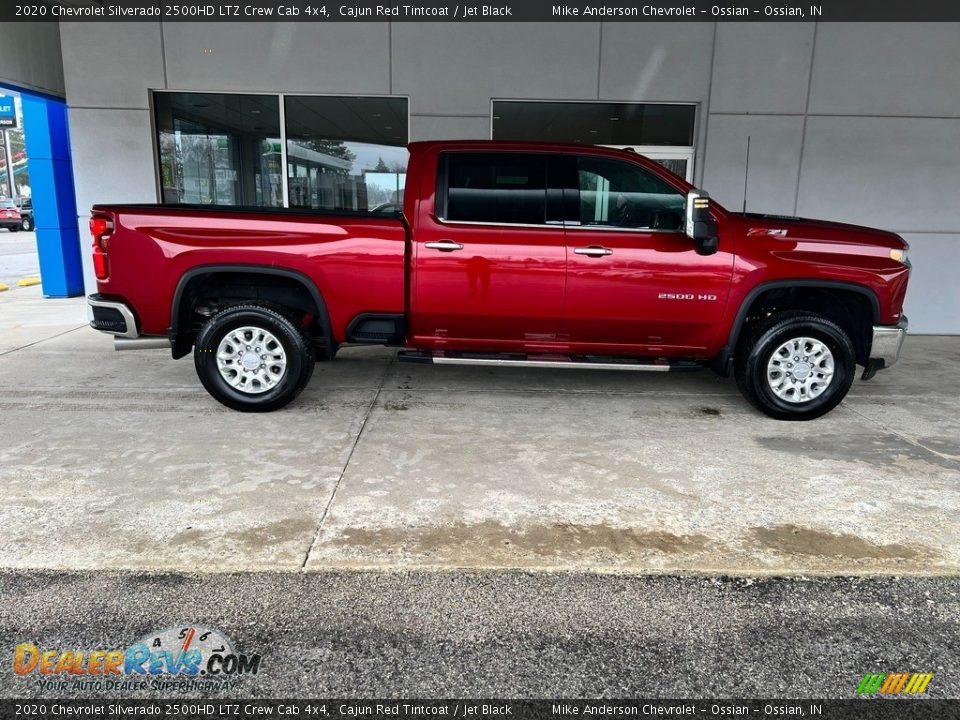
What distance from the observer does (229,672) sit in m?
2.45

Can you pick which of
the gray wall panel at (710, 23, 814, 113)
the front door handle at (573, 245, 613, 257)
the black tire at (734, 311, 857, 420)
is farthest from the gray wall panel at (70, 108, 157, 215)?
the black tire at (734, 311, 857, 420)

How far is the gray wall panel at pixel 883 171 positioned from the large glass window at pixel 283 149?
541 centimetres

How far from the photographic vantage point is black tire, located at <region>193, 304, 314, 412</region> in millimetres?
5059

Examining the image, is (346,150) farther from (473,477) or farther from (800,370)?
(800,370)

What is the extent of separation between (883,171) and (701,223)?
5735 mm

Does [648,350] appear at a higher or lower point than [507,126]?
lower

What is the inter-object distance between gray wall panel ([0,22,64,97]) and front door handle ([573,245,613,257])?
26.4ft

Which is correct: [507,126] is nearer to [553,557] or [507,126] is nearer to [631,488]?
[631,488]

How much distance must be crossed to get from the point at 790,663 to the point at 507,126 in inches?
303

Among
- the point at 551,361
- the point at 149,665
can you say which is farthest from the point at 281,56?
the point at 149,665

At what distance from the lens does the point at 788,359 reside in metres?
5.21
